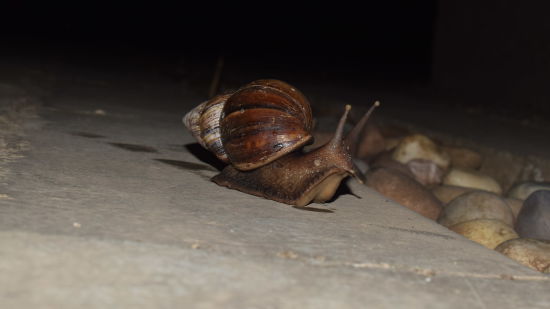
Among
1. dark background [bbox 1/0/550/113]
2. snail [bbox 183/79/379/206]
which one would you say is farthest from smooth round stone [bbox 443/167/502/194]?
dark background [bbox 1/0/550/113]

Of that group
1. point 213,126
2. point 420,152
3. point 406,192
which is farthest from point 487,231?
point 420,152

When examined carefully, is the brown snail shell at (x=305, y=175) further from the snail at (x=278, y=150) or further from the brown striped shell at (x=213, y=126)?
the brown striped shell at (x=213, y=126)

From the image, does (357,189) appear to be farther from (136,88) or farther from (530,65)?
(530,65)

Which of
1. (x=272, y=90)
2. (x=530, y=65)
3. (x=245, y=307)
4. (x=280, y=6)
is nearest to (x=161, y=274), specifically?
(x=245, y=307)

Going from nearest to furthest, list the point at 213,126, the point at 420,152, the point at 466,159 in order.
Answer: the point at 213,126
the point at 420,152
the point at 466,159

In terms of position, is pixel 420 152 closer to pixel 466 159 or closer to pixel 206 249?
pixel 466 159
